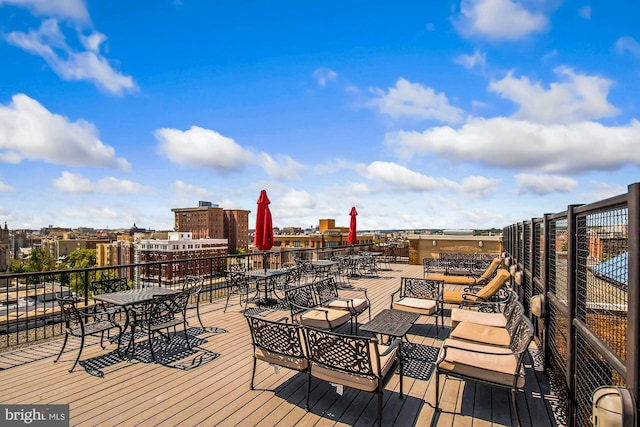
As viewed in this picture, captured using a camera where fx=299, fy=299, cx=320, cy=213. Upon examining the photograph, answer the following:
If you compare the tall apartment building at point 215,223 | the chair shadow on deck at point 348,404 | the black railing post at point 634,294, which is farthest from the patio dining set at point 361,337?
the tall apartment building at point 215,223

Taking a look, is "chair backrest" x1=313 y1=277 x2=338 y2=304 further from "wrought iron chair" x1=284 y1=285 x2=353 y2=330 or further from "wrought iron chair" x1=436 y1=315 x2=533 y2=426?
"wrought iron chair" x1=436 y1=315 x2=533 y2=426

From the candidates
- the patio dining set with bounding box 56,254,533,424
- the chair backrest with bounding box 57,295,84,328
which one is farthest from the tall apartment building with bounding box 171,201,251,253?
the chair backrest with bounding box 57,295,84,328

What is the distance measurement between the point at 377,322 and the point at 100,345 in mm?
3829

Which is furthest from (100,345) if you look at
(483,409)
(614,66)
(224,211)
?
(224,211)

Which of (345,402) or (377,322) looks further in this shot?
(377,322)

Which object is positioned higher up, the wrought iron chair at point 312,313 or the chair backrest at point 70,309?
the chair backrest at point 70,309

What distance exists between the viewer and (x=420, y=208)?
33.4m

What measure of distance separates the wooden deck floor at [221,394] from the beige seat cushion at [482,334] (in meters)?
0.45

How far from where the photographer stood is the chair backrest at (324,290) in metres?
4.99

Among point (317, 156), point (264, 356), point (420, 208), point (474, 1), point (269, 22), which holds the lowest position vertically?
point (264, 356)

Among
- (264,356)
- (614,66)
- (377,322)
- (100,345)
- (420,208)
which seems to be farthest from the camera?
(420,208)

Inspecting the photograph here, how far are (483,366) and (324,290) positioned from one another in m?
3.10

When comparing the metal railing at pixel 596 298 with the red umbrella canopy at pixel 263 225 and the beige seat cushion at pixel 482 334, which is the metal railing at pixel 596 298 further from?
the red umbrella canopy at pixel 263 225

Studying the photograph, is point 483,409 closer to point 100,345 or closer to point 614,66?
point 100,345
